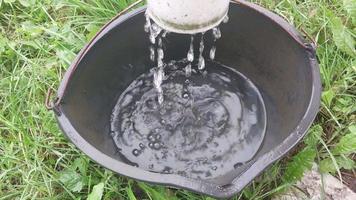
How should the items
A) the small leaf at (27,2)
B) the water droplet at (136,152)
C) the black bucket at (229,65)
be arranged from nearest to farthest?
the black bucket at (229,65) → the water droplet at (136,152) → the small leaf at (27,2)

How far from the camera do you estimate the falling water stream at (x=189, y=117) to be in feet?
5.36

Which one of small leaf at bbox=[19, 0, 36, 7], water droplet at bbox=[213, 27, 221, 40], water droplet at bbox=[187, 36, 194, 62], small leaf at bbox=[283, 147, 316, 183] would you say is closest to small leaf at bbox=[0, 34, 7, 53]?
small leaf at bbox=[19, 0, 36, 7]

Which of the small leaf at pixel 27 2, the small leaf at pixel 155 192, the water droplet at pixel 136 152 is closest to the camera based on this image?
the small leaf at pixel 155 192

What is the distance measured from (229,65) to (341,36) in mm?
427

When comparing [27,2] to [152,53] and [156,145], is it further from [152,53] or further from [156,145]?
[156,145]

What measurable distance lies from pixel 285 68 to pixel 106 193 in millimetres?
724

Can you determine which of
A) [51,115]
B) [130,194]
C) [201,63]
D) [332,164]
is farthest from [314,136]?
[51,115]

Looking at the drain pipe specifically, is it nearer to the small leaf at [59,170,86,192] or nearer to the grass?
the grass

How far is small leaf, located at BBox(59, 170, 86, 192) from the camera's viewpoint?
1536 mm

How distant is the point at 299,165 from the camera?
1.49 meters

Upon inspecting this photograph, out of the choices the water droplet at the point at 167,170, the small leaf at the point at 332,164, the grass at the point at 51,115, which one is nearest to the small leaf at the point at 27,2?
the grass at the point at 51,115

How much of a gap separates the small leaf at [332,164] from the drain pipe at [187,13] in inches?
26.4

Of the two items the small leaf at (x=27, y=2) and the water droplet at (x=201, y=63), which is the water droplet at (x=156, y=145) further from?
the small leaf at (x=27, y=2)

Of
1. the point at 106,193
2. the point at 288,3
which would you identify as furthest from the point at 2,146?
the point at 288,3
